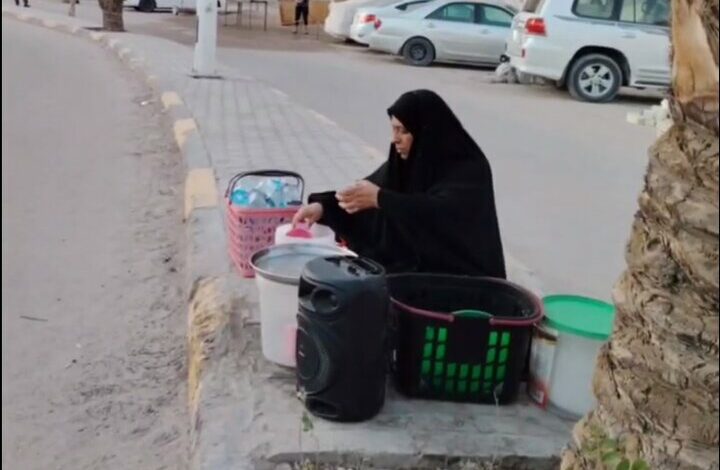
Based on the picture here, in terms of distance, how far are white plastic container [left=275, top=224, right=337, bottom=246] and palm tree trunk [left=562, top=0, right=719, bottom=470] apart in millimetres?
1816

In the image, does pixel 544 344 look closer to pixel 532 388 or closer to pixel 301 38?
pixel 532 388

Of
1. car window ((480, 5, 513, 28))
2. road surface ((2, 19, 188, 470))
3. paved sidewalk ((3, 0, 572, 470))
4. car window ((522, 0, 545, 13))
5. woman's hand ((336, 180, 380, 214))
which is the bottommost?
road surface ((2, 19, 188, 470))

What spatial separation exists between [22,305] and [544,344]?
111 inches

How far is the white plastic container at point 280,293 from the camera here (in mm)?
3607

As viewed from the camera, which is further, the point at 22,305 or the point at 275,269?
the point at 22,305

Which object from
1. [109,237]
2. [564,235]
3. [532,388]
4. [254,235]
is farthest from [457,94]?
[532,388]

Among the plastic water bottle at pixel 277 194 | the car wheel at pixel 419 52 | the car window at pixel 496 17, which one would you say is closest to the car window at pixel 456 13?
the car window at pixel 496 17

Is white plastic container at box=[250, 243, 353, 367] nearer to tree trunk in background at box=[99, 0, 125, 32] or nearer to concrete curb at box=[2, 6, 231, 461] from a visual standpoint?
concrete curb at box=[2, 6, 231, 461]

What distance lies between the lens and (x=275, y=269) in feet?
12.5

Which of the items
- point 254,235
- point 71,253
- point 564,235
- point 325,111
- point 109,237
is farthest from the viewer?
point 325,111

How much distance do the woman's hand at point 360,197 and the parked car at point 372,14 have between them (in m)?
16.2

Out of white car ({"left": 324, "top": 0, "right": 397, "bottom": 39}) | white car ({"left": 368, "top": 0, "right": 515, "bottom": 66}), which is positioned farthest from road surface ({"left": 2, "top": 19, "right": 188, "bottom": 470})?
white car ({"left": 324, "top": 0, "right": 397, "bottom": 39})

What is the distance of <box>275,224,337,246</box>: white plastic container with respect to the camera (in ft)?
13.4

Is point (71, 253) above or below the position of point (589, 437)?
below
